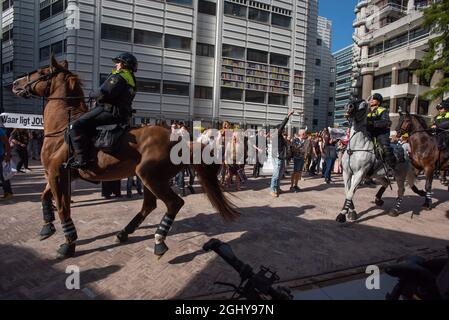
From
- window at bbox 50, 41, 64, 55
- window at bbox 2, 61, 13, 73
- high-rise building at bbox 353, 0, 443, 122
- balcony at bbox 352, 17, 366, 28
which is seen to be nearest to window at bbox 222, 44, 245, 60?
high-rise building at bbox 353, 0, 443, 122

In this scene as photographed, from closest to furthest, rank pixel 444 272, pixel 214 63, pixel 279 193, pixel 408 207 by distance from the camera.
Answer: pixel 444 272, pixel 408 207, pixel 279 193, pixel 214 63

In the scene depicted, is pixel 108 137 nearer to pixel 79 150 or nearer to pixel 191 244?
pixel 79 150

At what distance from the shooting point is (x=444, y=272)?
7.70 feet

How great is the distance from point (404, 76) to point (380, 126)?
39.0 meters

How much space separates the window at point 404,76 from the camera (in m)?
39.4

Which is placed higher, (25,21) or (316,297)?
(25,21)

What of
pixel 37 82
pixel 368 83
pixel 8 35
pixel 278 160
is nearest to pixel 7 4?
pixel 8 35

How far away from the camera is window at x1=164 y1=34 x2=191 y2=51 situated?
2965 cm

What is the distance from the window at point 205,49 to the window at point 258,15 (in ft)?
18.8

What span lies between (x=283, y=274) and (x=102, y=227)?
3.69 metres

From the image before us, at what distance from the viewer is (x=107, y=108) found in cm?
475
